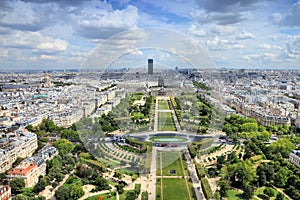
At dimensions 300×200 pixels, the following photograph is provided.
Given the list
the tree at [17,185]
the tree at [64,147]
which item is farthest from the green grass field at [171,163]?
the tree at [17,185]

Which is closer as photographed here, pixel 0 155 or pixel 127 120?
pixel 0 155

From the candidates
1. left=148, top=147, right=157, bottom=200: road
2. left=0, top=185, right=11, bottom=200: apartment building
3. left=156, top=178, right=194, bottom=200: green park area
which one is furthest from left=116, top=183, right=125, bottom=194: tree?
left=0, top=185, right=11, bottom=200: apartment building

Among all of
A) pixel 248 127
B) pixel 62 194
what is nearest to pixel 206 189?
pixel 62 194

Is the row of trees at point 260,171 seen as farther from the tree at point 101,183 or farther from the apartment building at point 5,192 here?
the apartment building at point 5,192

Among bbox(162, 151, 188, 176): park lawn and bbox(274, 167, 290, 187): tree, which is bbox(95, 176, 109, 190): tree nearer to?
bbox(162, 151, 188, 176): park lawn

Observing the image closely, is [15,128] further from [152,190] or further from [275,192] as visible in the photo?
[275,192]

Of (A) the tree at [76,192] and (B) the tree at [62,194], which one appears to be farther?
(A) the tree at [76,192]

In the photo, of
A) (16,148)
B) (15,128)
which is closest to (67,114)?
(15,128)
